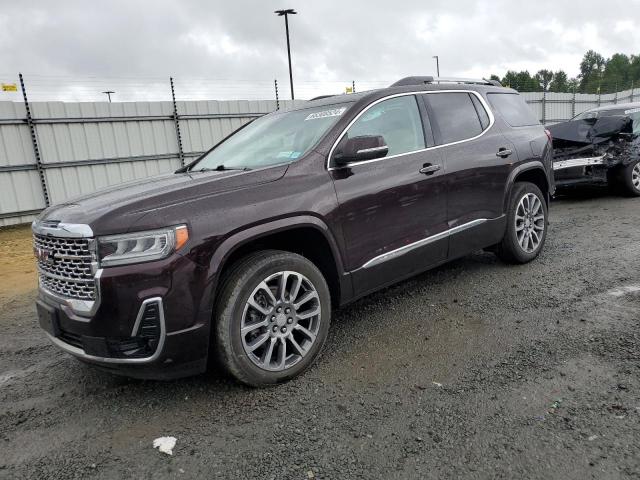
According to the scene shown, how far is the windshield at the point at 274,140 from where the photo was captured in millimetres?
3408

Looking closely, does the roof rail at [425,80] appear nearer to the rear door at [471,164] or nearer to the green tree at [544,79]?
the rear door at [471,164]

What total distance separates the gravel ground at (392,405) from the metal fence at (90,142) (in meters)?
8.22

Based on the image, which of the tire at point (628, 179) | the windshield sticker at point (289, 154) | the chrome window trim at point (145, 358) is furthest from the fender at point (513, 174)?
the tire at point (628, 179)

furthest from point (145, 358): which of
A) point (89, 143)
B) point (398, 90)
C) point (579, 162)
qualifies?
point (89, 143)

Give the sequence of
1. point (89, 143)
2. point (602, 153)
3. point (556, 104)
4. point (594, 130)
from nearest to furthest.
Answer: point (602, 153), point (594, 130), point (89, 143), point (556, 104)

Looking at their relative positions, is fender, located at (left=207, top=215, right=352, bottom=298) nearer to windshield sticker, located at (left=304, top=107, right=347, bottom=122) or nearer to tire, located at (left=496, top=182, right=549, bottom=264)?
windshield sticker, located at (left=304, top=107, right=347, bottom=122)

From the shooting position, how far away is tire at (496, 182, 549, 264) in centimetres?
468

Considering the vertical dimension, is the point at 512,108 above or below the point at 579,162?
above

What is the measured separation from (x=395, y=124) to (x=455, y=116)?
811 millimetres

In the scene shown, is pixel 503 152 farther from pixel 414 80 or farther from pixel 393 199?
pixel 393 199

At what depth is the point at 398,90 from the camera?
3.88 m

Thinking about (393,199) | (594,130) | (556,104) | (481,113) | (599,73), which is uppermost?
(599,73)

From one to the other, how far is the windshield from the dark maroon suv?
17mm

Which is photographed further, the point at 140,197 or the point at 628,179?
the point at 628,179
